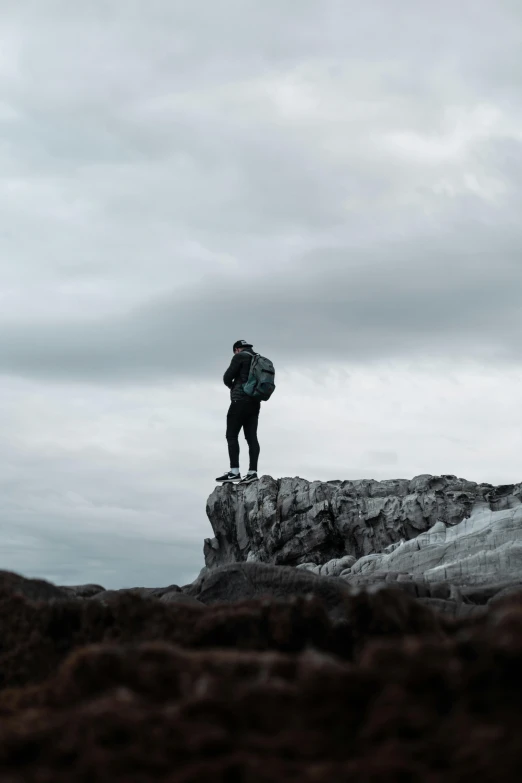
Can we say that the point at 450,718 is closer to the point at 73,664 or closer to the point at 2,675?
the point at 73,664

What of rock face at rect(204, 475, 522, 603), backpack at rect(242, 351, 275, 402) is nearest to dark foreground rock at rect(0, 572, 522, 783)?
rock face at rect(204, 475, 522, 603)

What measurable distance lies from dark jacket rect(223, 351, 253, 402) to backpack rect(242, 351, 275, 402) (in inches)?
7.9

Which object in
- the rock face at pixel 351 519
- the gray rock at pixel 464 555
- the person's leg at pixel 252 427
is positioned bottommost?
the gray rock at pixel 464 555

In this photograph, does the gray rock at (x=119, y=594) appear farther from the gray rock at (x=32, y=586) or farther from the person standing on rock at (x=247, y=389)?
the person standing on rock at (x=247, y=389)

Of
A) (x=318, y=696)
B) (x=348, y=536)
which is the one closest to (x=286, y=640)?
(x=318, y=696)

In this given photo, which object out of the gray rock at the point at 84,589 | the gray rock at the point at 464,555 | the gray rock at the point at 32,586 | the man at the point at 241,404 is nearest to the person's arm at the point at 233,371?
the man at the point at 241,404

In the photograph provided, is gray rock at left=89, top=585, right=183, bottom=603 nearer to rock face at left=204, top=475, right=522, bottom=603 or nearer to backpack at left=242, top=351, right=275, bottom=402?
rock face at left=204, top=475, right=522, bottom=603

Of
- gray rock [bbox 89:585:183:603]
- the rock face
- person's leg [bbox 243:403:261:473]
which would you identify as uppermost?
person's leg [bbox 243:403:261:473]

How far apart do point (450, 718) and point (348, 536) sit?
22988 millimetres

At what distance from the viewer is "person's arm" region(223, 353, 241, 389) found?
2856cm

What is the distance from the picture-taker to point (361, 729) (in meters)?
3.74

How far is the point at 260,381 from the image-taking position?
2817 cm

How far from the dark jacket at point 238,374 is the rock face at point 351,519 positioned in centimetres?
265

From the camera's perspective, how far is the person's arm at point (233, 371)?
93.7 feet
